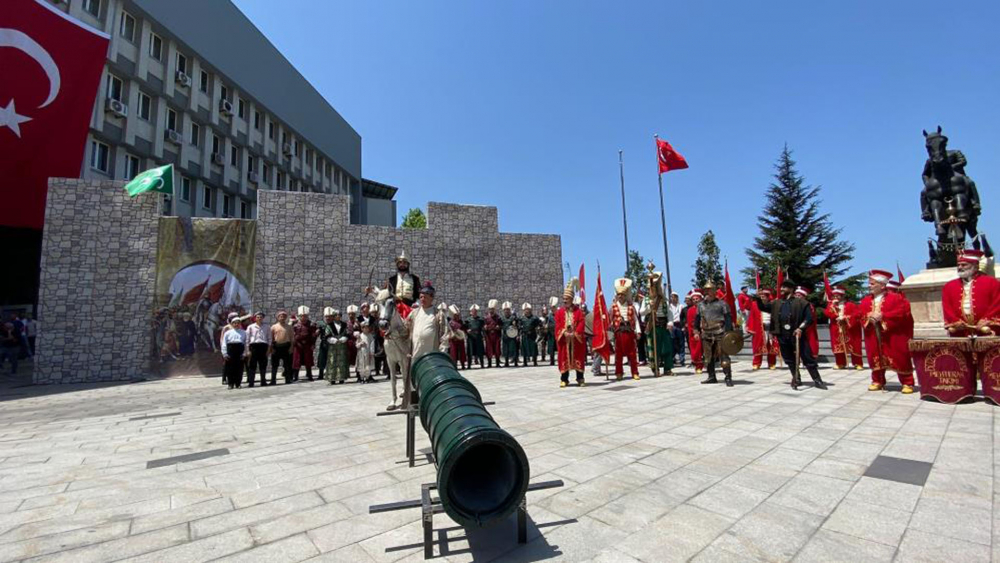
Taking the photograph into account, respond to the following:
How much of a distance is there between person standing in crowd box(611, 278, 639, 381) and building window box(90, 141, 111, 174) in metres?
23.8

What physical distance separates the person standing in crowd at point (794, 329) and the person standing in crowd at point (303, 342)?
12416 mm

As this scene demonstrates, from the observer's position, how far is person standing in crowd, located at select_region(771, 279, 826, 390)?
817 centimetres

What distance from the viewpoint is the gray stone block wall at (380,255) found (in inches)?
658

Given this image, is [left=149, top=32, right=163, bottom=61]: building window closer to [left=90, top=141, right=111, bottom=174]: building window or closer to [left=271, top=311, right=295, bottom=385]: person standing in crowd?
[left=90, top=141, right=111, bottom=174]: building window

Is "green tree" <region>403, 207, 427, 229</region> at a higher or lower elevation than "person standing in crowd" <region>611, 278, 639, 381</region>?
higher

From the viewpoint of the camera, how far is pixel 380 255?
18109 mm

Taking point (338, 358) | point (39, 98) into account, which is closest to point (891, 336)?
point (338, 358)

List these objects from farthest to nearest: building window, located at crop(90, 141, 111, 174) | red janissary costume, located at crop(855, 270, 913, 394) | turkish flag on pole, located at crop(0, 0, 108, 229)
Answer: building window, located at crop(90, 141, 111, 174) → turkish flag on pole, located at crop(0, 0, 108, 229) → red janissary costume, located at crop(855, 270, 913, 394)

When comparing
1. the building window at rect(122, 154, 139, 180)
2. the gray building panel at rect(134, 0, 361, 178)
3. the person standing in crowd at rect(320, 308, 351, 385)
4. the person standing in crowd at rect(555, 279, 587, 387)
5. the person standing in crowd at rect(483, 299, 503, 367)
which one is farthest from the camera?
the gray building panel at rect(134, 0, 361, 178)

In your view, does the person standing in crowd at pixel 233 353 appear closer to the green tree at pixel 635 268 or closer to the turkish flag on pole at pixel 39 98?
the turkish flag on pole at pixel 39 98

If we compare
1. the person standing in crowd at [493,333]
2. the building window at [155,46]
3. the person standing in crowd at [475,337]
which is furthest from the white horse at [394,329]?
the building window at [155,46]

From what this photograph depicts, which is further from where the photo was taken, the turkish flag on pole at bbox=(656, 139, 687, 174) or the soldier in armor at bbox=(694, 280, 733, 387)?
the turkish flag on pole at bbox=(656, 139, 687, 174)

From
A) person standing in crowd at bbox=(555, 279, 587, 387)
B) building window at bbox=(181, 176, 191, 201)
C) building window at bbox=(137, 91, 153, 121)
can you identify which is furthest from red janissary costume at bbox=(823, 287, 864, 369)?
building window at bbox=(137, 91, 153, 121)

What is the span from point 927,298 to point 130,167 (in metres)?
31.6
